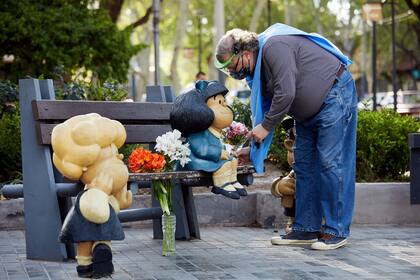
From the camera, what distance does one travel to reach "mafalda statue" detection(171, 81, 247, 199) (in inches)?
277

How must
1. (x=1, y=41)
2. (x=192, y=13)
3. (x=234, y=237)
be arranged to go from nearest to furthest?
(x=234, y=237), (x=1, y=41), (x=192, y=13)

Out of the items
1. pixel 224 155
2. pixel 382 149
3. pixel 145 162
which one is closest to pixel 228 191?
pixel 224 155

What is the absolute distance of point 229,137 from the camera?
25.3ft

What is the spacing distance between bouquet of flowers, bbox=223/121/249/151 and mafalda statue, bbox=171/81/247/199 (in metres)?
0.50

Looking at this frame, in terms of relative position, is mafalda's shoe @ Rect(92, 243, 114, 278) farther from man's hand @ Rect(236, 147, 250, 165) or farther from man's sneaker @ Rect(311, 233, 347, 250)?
man's sneaker @ Rect(311, 233, 347, 250)

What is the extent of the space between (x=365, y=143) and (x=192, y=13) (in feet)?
174

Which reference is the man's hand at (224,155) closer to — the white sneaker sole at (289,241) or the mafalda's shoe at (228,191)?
the mafalda's shoe at (228,191)

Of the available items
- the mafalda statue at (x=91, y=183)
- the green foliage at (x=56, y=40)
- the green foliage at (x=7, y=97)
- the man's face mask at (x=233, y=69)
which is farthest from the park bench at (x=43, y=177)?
the green foliage at (x=56, y=40)

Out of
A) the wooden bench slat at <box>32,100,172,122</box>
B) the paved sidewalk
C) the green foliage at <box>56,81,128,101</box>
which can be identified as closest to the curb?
the paved sidewalk

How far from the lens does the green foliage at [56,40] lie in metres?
18.5

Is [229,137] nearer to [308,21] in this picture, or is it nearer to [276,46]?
[276,46]

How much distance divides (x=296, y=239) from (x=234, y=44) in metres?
1.64

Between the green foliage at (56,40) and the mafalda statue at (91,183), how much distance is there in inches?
472

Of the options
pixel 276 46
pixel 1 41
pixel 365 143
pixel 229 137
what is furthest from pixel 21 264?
pixel 1 41
